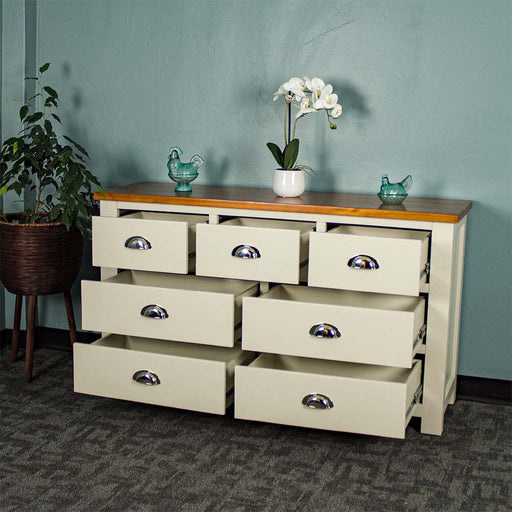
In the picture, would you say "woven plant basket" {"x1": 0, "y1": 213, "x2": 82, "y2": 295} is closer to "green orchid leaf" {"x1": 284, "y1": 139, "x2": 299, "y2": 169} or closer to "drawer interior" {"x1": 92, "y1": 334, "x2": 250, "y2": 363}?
"drawer interior" {"x1": 92, "y1": 334, "x2": 250, "y2": 363}

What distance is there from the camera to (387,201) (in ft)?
8.57

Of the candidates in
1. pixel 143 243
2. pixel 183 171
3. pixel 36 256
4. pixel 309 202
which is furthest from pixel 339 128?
pixel 36 256

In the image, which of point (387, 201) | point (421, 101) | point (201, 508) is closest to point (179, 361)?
point (201, 508)

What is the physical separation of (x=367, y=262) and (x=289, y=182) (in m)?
0.47

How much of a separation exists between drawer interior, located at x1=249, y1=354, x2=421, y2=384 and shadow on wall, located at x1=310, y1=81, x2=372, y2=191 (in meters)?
0.66

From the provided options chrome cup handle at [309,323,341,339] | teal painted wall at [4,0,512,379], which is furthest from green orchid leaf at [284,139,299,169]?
chrome cup handle at [309,323,341,339]

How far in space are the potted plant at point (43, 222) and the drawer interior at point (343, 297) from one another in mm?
A: 749

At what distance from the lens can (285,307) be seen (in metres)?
2.48

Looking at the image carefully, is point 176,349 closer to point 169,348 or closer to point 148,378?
point 169,348

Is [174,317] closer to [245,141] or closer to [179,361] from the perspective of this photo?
[179,361]

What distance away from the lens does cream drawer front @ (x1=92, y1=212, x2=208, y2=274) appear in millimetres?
2621

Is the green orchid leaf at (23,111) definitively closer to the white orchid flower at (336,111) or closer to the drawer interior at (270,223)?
the drawer interior at (270,223)

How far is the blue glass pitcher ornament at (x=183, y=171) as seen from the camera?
2.82 meters

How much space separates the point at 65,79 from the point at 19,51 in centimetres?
21
